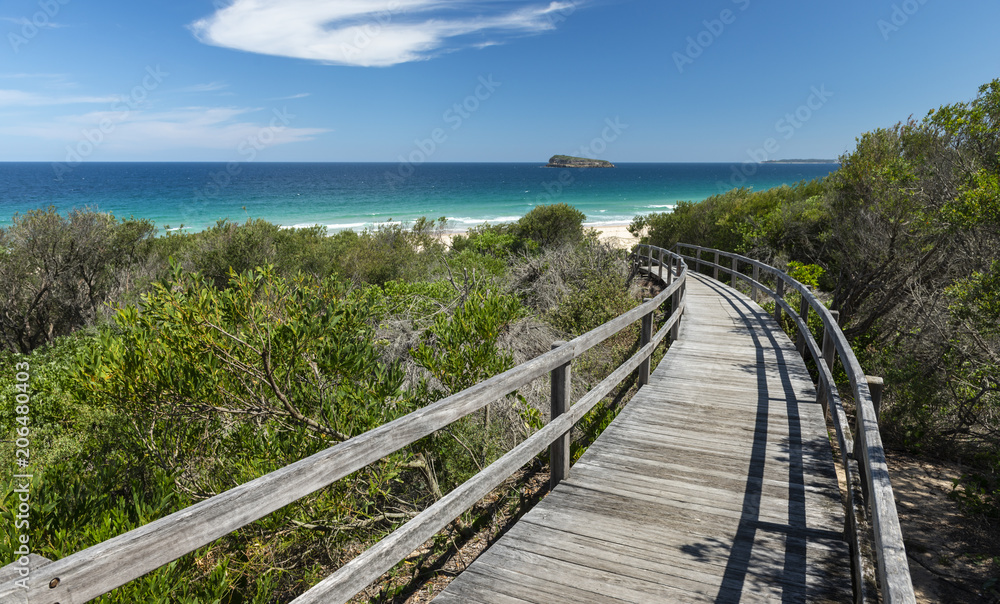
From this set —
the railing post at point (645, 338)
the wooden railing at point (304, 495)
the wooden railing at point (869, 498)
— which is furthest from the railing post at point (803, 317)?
the wooden railing at point (304, 495)

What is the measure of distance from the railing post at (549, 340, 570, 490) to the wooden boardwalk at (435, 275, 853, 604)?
0.09 meters

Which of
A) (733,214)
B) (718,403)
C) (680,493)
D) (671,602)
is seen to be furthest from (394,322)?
(733,214)

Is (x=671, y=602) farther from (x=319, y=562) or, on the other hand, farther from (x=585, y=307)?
(x=585, y=307)

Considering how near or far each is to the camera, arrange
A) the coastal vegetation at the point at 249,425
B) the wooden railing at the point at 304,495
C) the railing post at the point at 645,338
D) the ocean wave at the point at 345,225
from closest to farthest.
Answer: the wooden railing at the point at 304,495 < the coastal vegetation at the point at 249,425 < the railing post at the point at 645,338 < the ocean wave at the point at 345,225

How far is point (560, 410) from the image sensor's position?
12.5 ft

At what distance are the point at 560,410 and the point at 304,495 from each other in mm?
2225

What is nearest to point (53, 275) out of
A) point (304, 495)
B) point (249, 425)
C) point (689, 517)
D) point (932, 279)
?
point (249, 425)

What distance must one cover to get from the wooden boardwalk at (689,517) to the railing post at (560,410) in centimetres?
9

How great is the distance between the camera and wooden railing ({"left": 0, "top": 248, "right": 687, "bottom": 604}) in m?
1.29

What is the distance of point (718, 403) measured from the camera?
5609 millimetres

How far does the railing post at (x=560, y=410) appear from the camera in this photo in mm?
3752

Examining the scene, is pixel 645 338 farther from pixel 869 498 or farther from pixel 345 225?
pixel 345 225

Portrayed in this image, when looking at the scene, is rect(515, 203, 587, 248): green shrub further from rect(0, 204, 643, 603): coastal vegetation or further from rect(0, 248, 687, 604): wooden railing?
rect(0, 248, 687, 604): wooden railing

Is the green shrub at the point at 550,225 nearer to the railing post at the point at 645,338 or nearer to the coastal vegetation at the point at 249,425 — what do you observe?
the railing post at the point at 645,338
